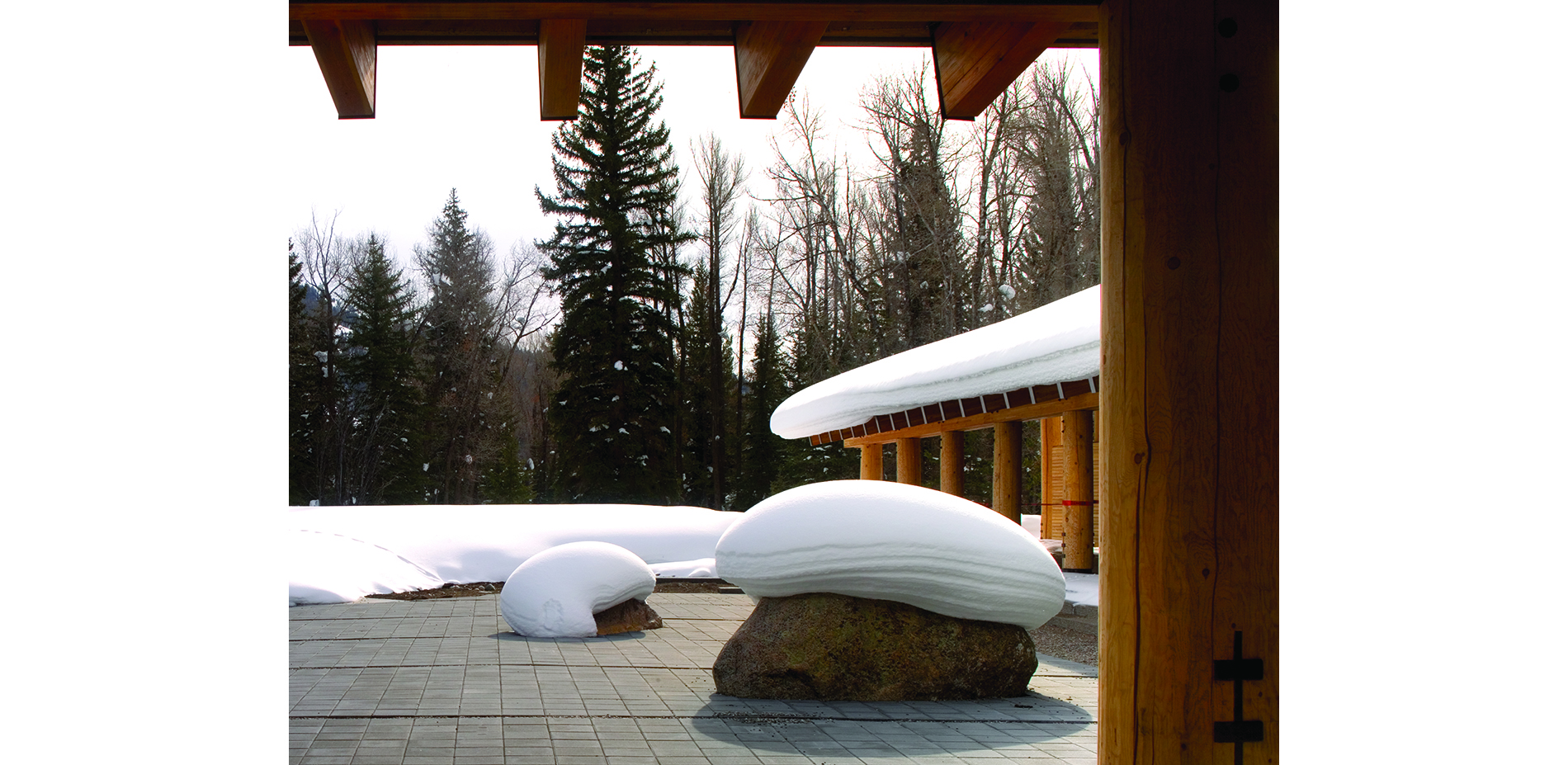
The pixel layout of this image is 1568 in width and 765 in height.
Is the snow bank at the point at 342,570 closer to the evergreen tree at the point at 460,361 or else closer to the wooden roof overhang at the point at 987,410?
the wooden roof overhang at the point at 987,410

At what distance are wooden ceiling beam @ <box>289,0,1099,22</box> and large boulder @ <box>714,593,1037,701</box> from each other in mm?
3927

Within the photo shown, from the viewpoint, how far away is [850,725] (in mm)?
5574

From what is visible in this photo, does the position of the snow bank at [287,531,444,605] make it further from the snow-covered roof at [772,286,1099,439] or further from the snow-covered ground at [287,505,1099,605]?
the snow-covered roof at [772,286,1099,439]

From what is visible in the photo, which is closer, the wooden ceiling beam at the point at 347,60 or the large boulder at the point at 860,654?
the wooden ceiling beam at the point at 347,60

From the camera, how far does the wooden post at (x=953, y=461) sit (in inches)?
528

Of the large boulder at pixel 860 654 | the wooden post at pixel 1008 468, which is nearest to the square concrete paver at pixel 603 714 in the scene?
the large boulder at pixel 860 654

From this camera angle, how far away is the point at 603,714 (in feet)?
18.8

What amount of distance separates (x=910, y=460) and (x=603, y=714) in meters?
8.87

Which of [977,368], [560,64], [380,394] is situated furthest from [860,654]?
[380,394]

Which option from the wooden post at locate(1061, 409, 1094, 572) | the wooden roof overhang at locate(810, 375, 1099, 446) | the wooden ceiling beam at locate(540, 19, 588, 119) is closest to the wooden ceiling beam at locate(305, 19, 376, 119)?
the wooden ceiling beam at locate(540, 19, 588, 119)

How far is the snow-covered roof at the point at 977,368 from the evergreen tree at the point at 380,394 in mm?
14687

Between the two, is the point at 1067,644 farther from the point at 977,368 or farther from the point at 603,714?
the point at 603,714

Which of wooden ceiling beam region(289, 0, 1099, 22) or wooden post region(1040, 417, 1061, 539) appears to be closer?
wooden ceiling beam region(289, 0, 1099, 22)

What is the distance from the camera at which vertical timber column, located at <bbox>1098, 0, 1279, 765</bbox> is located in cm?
289
